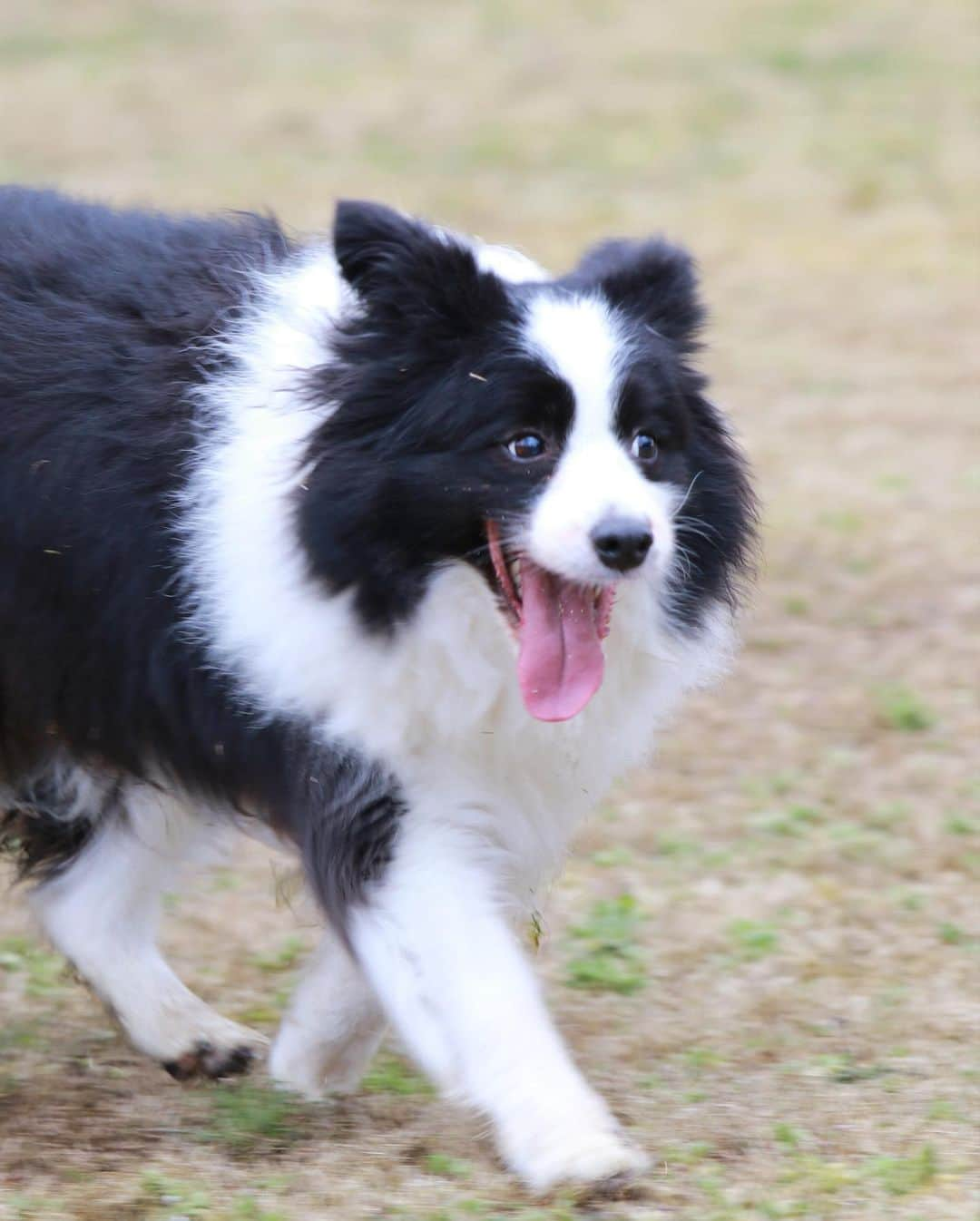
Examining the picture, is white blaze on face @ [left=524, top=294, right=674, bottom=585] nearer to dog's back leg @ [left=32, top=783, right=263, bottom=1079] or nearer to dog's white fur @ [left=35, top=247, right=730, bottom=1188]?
dog's white fur @ [left=35, top=247, right=730, bottom=1188]

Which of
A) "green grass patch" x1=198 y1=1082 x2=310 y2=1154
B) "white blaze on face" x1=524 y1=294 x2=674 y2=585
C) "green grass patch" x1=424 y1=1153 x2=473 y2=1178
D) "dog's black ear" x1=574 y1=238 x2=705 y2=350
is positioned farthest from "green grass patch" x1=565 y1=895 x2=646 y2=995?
"dog's black ear" x1=574 y1=238 x2=705 y2=350

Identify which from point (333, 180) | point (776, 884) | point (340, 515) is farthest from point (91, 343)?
point (333, 180)

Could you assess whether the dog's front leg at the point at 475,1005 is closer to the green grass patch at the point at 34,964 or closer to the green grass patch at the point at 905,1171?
the green grass patch at the point at 905,1171

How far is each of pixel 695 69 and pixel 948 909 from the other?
13273mm

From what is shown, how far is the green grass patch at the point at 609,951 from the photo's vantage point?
4.79 m

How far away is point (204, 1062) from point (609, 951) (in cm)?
114

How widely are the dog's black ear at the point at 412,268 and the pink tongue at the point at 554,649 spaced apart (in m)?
0.48

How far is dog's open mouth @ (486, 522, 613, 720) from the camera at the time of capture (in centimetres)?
359

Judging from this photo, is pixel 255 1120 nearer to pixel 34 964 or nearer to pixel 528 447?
pixel 34 964

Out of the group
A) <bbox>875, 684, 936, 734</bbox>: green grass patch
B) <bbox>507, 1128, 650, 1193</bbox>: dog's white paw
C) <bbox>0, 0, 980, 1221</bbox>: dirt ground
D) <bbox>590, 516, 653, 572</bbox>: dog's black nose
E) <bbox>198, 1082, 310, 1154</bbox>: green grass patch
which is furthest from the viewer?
<bbox>875, 684, 936, 734</bbox>: green grass patch

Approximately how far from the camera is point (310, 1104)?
4.08m

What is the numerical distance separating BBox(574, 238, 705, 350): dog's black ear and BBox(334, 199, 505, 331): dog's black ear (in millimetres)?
306

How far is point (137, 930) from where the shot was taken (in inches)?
172

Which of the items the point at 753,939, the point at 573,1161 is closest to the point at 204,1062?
the point at 573,1161
